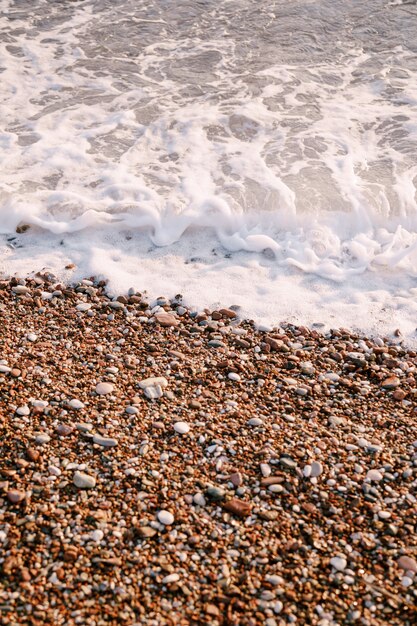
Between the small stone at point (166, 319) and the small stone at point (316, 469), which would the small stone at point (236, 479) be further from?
the small stone at point (166, 319)

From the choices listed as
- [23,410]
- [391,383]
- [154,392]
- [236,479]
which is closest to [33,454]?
[23,410]

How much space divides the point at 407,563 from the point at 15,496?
6.43 ft

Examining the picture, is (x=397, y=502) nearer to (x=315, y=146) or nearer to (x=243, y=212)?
(x=243, y=212)

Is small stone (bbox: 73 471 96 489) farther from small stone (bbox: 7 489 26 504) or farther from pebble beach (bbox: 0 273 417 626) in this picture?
small stone (bbox: 7 489 26 504)

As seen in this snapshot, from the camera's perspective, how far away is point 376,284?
5.26m

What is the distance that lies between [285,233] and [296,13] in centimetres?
644

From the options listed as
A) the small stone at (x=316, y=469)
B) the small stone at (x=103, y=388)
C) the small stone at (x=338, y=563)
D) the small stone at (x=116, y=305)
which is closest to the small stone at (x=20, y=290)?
the small stone at (x=116, y=305)

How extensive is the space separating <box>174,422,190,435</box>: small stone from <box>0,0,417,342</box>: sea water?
4.64 ft

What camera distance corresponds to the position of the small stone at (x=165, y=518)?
3068mm

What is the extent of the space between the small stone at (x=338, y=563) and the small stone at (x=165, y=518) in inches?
31.6

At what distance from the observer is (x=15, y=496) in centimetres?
310

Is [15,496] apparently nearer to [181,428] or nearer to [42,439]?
[42,439]

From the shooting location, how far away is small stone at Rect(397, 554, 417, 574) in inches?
116

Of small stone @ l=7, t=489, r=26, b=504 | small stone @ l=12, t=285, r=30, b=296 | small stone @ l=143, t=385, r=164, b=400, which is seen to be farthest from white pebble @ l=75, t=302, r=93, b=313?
small stone @ l=7, t=489, r=26, b=504
